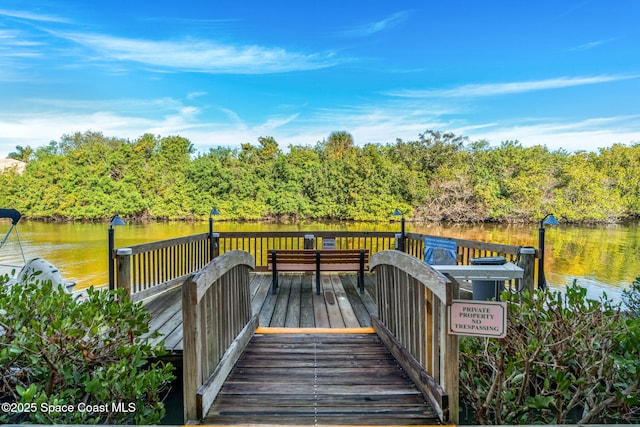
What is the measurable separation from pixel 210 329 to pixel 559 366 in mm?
2055

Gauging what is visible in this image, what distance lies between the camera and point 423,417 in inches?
78.5

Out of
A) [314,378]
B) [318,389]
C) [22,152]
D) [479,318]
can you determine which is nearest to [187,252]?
[314,378]

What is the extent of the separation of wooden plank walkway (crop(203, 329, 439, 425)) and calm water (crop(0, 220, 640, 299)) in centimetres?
908

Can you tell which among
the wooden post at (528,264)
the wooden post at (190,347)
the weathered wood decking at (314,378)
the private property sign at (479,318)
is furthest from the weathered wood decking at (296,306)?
the private property sign at (479,318)

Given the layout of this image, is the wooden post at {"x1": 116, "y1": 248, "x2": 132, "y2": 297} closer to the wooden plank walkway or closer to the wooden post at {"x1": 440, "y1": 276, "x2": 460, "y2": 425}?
the wooden plank walkway

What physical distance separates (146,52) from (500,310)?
86.4ft

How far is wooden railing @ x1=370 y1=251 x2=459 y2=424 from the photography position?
1957mm

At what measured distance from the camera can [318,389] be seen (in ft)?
7.71

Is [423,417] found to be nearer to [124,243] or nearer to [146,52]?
[124,243]

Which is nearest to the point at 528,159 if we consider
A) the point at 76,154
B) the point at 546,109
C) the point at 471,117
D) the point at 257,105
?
the point at 546,109

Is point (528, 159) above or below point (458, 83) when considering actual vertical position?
below

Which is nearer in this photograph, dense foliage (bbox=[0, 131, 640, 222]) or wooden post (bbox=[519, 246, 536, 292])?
wooden post (bbox=[519, 246, 536, 292])

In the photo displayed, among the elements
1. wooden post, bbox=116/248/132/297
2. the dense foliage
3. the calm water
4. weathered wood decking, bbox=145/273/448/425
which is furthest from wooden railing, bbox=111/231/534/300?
the dense foliage

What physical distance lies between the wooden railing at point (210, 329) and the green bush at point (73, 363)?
0.26 metres
